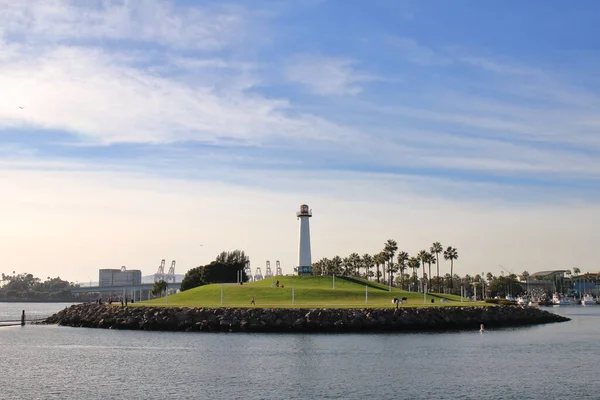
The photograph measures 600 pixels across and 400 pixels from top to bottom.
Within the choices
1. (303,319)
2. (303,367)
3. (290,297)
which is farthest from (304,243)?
(303,367)

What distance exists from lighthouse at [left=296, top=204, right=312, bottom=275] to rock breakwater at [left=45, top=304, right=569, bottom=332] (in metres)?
49.3

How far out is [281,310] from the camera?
93.8 m

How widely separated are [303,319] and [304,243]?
5783 cm

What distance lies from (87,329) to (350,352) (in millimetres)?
52393

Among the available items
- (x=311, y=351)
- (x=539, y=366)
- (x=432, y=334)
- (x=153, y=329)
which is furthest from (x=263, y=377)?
(x=153, y=329)

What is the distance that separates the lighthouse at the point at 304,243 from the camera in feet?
485

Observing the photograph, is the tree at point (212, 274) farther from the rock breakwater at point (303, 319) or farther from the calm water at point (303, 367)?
the calm water at point (303, 367)

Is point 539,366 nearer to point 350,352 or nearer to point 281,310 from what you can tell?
point 350,352

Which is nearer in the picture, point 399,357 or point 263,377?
point 263,377

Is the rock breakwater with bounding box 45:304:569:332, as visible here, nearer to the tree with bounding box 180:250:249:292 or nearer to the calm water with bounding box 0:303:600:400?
the calm water with bounding box 0:303:600:400

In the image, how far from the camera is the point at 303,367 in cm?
5747

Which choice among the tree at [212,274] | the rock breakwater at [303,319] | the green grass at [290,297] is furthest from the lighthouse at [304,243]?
the rock breakwater at [303,319]

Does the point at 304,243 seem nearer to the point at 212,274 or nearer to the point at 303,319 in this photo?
the point at 212,274

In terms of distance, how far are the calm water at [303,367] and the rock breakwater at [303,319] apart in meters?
7.10
